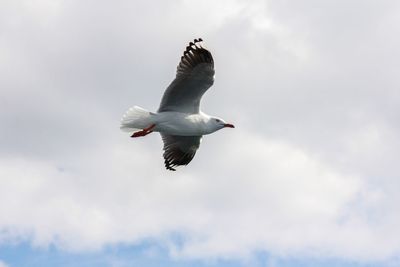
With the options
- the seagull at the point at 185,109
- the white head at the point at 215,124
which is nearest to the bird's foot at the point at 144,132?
the seagull at the point at 185,109

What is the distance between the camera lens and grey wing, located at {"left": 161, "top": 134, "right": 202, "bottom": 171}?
30734mm

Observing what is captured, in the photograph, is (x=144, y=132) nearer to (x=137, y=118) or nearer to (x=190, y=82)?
(x=137, y=118)

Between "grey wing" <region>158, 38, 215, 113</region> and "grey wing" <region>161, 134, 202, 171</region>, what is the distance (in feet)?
7.01

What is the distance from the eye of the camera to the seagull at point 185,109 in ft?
90.3

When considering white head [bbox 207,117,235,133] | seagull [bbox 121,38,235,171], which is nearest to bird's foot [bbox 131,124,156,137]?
seagull [bbox 121,38,235,171]

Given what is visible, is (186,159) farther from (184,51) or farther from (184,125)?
(184,51)

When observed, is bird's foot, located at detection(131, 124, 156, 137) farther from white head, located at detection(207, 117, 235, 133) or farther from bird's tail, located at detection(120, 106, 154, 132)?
white head, located at detection(207, 117, 235, 133)

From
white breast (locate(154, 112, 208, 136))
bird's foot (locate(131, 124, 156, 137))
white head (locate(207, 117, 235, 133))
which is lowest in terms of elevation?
bird's foot (locate(131, 124, 156, 137))

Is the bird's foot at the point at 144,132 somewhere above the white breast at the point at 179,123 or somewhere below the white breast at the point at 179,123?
below

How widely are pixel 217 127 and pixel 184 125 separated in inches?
55.4

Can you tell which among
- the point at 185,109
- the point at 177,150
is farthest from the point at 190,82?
the point at 177,150

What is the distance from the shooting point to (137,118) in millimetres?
28438

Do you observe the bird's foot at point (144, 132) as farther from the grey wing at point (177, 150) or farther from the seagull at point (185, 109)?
the grey wing at point (177, 150)

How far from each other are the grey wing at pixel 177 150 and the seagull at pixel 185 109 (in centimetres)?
90
